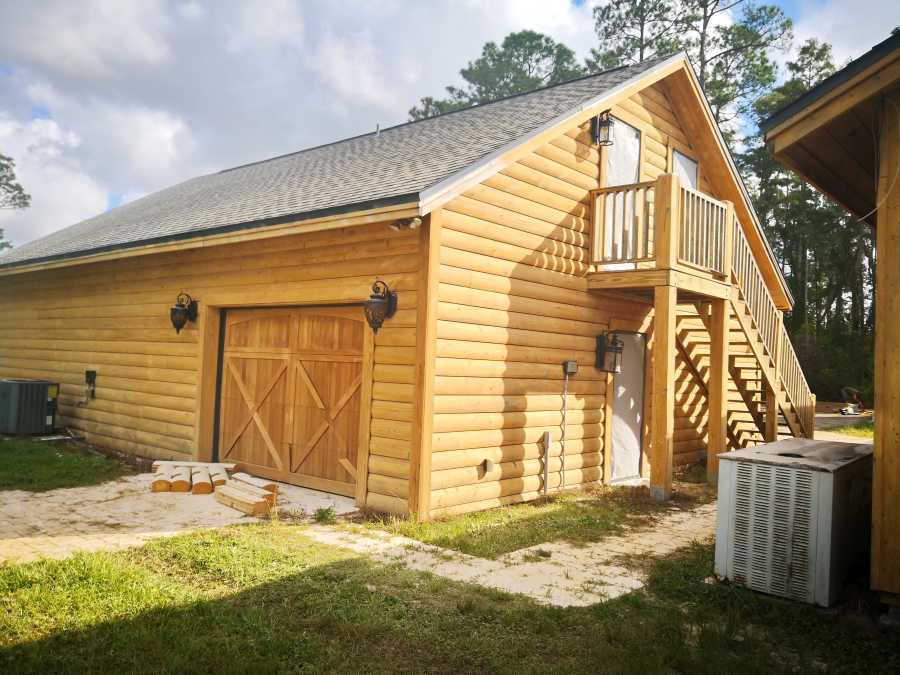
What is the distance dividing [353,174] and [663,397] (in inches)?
190

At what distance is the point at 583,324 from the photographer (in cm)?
860

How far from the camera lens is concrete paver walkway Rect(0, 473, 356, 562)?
5.30 m

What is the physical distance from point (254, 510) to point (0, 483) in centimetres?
326

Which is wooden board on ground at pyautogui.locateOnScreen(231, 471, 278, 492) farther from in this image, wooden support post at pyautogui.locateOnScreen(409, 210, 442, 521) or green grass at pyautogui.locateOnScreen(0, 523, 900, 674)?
green grass at pyautogui.locateOnScreen(0, 523, 900, 674)

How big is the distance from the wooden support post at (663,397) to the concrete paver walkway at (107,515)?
355 centimetres

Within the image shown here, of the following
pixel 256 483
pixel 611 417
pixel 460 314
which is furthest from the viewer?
pixel 611 417

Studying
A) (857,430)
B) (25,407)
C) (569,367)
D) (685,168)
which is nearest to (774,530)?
(569,367)

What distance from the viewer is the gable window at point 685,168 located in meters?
10.9

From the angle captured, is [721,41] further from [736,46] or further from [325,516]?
[325,516]

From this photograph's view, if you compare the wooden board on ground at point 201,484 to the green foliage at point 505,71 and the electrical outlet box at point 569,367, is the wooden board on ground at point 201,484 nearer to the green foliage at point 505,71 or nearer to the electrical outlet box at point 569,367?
the electrical outlet box at point 569,367

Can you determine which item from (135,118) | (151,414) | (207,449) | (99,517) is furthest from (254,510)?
(135,118)

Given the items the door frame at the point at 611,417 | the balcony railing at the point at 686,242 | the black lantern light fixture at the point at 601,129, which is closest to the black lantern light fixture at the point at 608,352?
the door frame at the point at 611,417

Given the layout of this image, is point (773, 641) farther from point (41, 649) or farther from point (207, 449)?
point (207, 449)

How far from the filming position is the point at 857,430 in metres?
16.1
